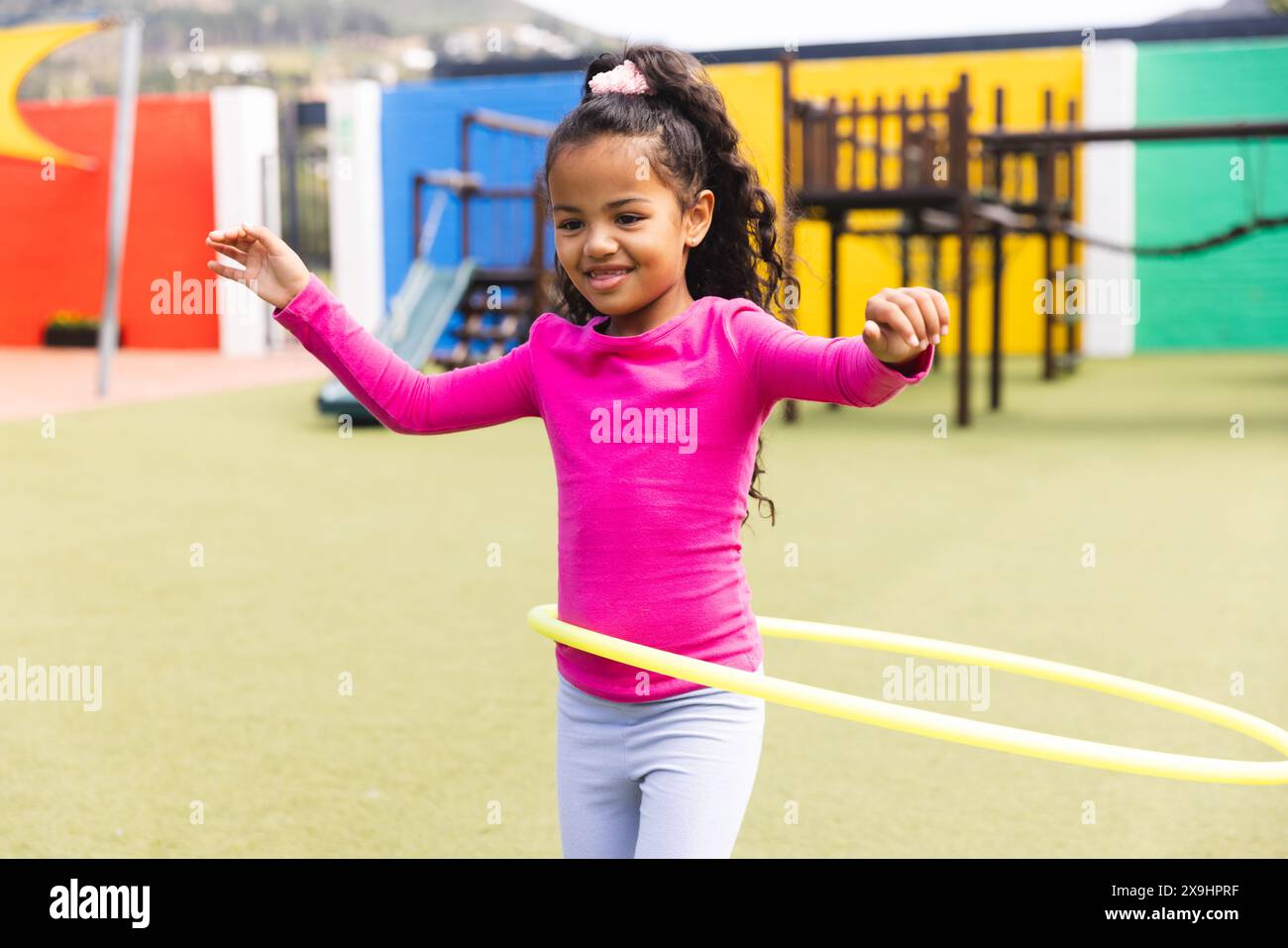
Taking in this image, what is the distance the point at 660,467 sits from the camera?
1.98 metres

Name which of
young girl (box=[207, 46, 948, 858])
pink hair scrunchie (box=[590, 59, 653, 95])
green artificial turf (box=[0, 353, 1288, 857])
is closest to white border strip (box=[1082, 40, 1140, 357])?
green artificial turf (box=[0, 353, 1288, 857])

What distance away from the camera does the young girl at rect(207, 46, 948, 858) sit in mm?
1966

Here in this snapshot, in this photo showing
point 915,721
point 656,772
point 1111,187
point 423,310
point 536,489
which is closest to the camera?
point 915,721

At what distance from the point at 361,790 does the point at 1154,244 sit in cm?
1519

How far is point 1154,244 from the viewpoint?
54.6 ft

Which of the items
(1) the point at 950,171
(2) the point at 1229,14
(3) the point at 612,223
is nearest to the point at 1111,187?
(2) the point at 1229,14

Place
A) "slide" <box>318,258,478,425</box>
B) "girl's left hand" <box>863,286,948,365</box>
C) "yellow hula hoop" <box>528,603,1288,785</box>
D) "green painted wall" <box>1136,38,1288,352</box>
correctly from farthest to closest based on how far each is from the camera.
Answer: "green painted wall" <box>1136,38,1288,352</box> < "slide" <box>318,258,478,425</box> < "yellow hula hoop" <box>528,603,1288,785</box> < "girl's left hand" <box>863,286,948,365</box>

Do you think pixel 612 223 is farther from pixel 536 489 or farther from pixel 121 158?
pixel 121 158

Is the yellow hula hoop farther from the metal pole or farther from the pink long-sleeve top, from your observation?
the metal pole

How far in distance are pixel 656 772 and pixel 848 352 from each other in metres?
0.62

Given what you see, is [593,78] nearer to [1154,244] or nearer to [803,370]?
[803,370]

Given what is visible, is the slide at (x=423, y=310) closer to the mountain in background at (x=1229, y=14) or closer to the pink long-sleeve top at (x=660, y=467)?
the mountain in background at (x=1229, y=14)

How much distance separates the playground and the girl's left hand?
546 mm
